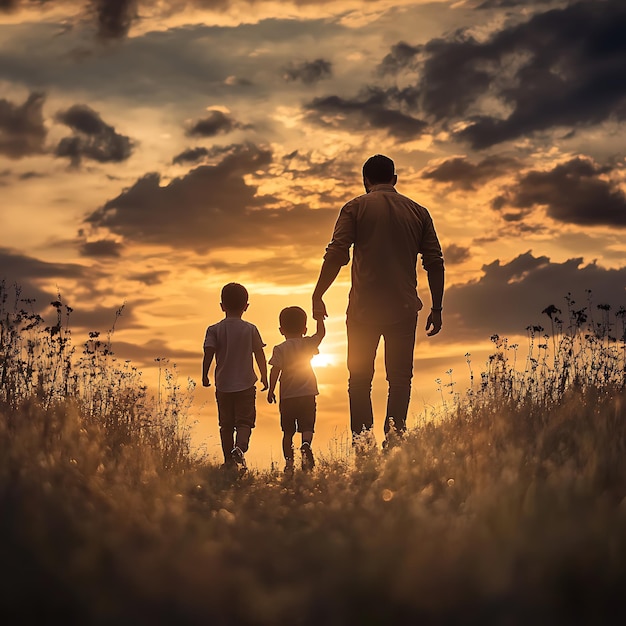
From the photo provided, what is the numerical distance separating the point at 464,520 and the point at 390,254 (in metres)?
4.56

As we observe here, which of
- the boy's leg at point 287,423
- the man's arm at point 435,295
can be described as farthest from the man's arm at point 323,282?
the boy's leg at point 287,423

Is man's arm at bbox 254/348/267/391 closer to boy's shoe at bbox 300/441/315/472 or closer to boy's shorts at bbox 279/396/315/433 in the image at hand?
boy's shorts at bbox 279/396/315/433

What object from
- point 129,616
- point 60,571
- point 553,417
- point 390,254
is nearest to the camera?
point 129,616

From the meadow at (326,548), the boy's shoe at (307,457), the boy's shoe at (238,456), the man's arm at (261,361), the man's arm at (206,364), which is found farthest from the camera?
the man's arm at (261,361)

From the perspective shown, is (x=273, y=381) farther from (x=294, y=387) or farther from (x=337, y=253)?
(x=337, y=253)

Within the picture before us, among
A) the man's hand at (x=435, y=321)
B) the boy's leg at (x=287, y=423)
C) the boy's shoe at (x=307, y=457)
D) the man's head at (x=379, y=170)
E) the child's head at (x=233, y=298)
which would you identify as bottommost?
the boy's shoe at (x=307, y=457)

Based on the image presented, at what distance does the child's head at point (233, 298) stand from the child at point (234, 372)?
1 centimetres

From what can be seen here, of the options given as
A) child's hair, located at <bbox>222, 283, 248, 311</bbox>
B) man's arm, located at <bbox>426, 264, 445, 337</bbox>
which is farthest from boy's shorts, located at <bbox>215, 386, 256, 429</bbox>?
man's arm, located at <bbox>426, 264, 445, 337</bbox>

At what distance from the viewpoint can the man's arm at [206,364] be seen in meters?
9.53

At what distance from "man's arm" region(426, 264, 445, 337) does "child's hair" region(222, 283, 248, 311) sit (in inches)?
102

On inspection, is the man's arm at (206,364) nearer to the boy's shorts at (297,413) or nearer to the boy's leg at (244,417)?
the boy's leg at (244,417)

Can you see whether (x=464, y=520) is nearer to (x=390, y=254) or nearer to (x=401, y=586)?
(x=401, y=586)

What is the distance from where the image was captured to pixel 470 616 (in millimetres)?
2824

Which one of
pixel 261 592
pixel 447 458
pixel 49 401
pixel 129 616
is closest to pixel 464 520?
pixel 261 592
